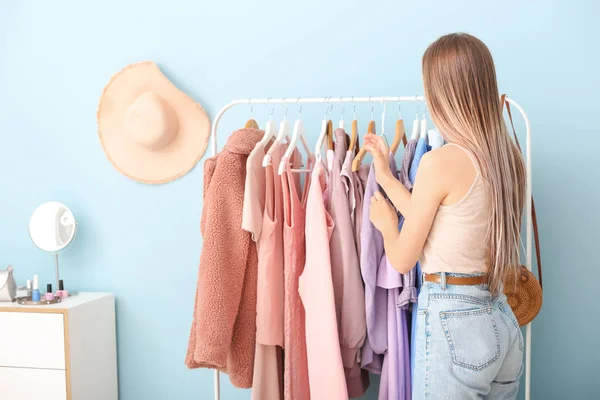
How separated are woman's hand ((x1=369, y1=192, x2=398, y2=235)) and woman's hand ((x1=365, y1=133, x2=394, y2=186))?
0.19 feet

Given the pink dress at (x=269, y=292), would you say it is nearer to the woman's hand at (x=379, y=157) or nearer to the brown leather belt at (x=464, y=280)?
the woman's hand at (x=379, y=157)

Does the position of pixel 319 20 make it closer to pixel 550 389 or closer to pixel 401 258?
pixel 401 258

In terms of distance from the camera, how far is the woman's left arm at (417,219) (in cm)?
147

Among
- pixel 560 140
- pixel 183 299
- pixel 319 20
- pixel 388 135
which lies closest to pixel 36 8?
pixel 319 20

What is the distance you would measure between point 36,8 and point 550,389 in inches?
115

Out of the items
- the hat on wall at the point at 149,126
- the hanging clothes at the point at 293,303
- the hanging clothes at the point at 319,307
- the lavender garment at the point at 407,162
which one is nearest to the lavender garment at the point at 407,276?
the lavender garment at the point at 407,162

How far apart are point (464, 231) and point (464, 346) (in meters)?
0.29

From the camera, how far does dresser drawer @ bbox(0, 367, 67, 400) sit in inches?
93.0

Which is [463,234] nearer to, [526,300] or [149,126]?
[526,300]

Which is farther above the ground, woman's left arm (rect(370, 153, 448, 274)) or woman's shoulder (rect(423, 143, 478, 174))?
woman's shoulder (rect(423, 143, 478, 174))

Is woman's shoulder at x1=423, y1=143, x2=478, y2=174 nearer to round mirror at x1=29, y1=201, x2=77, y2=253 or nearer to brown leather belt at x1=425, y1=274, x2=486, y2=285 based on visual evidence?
brown leather belt at x1=425, y1=274, x2=486, y2=285

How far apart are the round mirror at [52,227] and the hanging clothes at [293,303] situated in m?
1.23

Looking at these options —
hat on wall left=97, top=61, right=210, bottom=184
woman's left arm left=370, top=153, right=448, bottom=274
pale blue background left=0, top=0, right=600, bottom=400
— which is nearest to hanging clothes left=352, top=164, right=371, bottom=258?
woman's left arm left=370, top=153, right=448, bottom=274

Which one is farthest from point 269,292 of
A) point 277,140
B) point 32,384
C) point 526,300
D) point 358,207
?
point 32,384
